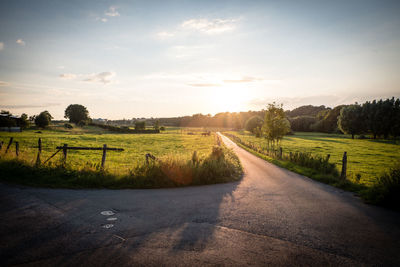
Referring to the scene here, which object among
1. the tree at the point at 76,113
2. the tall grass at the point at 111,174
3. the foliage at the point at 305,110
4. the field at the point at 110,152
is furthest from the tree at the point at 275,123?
the foliage at the point at 305,110

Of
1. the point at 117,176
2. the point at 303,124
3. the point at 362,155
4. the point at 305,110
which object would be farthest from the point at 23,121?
the point at 305,110

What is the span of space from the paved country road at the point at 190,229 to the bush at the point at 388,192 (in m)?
0.55

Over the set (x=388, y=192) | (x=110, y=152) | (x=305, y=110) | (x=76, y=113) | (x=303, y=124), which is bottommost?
(x=110, y=152)

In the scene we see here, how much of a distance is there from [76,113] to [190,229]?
4445 inches

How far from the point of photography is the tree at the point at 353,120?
6888 cm

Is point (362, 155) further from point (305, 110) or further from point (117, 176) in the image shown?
point (305, 110)

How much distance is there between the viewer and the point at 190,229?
548 centimetres

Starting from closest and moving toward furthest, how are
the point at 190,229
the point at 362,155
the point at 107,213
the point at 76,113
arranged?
the point at 190,229, the point at 107,213, the point at 362,155, the point at 76,113

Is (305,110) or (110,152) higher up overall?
(305,110)

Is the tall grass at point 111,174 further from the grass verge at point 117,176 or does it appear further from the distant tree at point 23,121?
the distant tree at point 23,121

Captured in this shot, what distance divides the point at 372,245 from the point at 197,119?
193 meters

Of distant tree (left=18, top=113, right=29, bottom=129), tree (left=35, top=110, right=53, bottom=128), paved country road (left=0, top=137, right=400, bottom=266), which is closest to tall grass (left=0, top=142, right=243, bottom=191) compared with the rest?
paved country road (left=0, top=137, right=400, bottom=266)

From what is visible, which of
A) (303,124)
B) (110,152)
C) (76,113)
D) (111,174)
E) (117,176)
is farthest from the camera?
(303,124)

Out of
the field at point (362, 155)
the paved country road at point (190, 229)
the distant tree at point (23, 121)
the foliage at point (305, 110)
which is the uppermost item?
the foliage at point (305, 110)
